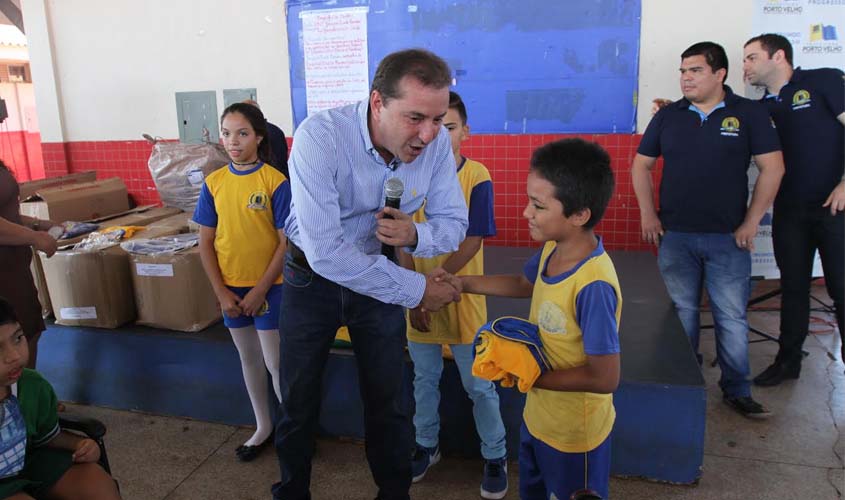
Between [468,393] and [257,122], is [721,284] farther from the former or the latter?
[257,122]

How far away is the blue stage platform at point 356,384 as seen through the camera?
2256mm

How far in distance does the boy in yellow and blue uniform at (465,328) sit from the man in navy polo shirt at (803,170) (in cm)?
170

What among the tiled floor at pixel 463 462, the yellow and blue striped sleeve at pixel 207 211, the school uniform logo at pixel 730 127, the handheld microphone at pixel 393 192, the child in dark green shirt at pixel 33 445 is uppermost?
the school uniform logo at pixel 730 127

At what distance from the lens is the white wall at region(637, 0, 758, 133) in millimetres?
3785

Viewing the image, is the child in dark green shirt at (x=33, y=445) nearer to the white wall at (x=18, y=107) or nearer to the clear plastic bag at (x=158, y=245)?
the clear plastic bag at (x=158, y=245)

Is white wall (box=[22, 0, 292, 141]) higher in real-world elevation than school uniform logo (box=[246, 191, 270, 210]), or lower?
higher

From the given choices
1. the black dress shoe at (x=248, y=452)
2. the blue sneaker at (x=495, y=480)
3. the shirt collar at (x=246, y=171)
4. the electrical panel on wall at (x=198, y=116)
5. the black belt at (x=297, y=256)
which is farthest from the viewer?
the electrical panel on wall at (x=198, y=116)

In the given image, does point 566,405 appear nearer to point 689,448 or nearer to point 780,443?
point 689,448

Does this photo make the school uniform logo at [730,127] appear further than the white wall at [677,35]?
No

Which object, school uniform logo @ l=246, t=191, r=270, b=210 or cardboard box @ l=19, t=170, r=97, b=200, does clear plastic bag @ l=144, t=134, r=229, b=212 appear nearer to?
cardboard box @ l=19, t=170, r=97, b=200

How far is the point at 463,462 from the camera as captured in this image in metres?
2.48

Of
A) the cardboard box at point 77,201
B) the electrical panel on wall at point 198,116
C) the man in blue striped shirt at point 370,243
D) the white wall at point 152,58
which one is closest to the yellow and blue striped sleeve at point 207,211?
the man in blue striped shirt at point 370,243

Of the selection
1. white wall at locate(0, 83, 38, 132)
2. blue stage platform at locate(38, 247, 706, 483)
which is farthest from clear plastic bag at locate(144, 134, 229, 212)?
white wall at locate(0, 83, 38, 132)

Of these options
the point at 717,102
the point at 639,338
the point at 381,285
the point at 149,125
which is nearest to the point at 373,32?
the point at 149,125
